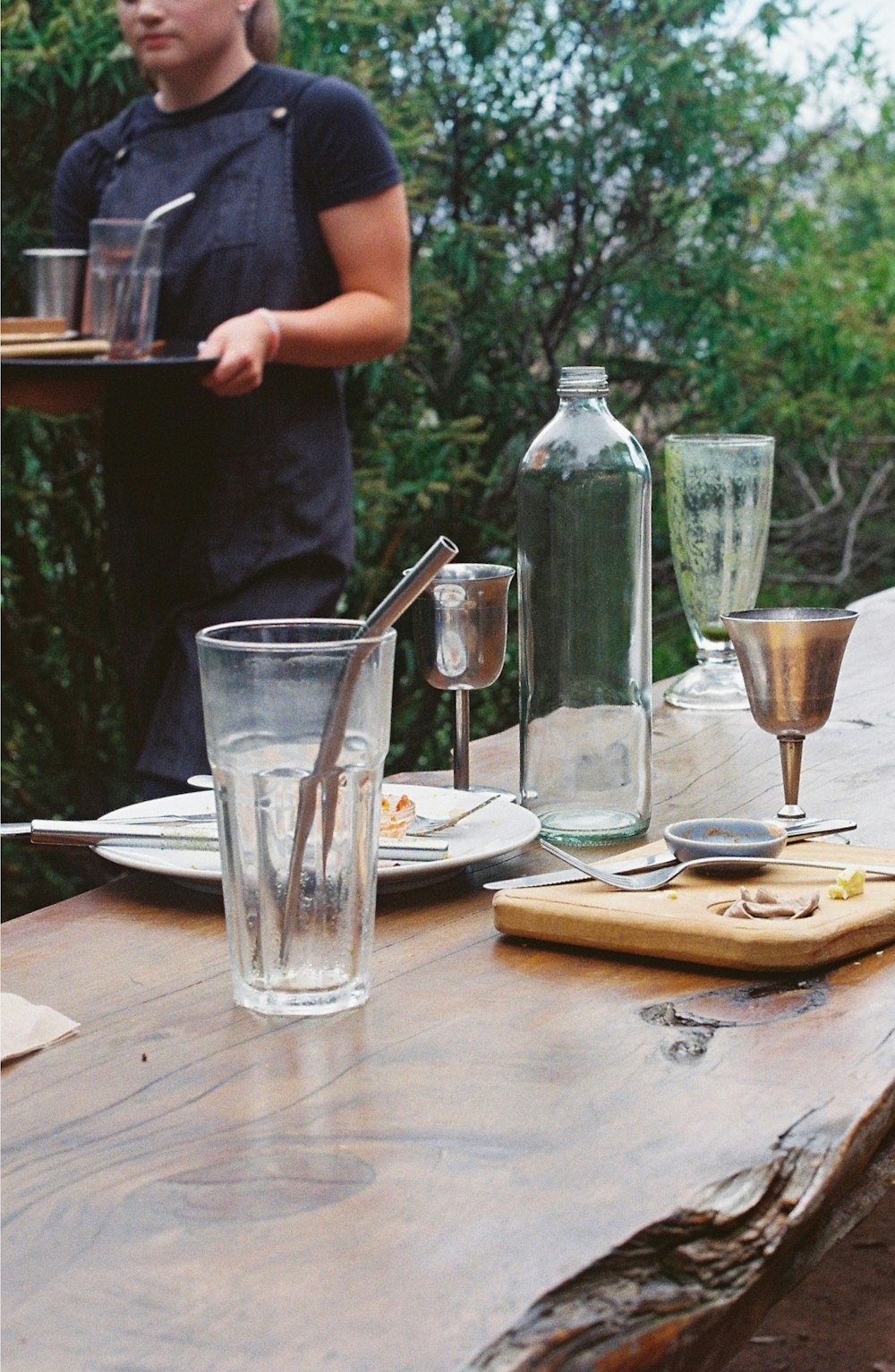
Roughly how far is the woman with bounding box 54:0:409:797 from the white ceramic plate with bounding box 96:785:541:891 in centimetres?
119

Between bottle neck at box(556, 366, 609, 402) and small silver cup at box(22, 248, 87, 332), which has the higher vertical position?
small silver cup at box(22, 248, 87, 332)

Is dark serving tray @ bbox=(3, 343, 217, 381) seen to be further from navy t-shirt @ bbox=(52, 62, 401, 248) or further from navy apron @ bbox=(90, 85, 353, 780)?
navy t-shirt @ bbox=(52, 62, 401, 248)

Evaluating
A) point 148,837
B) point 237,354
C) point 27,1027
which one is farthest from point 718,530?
point 27,1027

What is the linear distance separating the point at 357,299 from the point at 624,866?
149 cm

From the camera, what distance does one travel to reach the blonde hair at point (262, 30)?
2.64m

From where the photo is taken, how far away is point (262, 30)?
2645mm

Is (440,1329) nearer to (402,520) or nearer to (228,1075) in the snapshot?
(228,1075)

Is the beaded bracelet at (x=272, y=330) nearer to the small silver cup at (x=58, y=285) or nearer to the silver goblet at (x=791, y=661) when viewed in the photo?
the small silver cup at (x=58, y=285)

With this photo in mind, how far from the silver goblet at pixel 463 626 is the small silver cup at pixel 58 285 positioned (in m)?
1.30

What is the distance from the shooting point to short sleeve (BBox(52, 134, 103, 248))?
2.69m

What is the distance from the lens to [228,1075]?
0.87 metres

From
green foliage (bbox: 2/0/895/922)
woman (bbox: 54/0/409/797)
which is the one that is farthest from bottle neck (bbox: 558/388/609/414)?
green foliage (bbox: 2/0/895/922)

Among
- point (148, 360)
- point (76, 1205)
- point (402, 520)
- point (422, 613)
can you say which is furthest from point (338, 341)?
point (76, 1205)

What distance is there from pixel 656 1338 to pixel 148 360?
5.36ft
